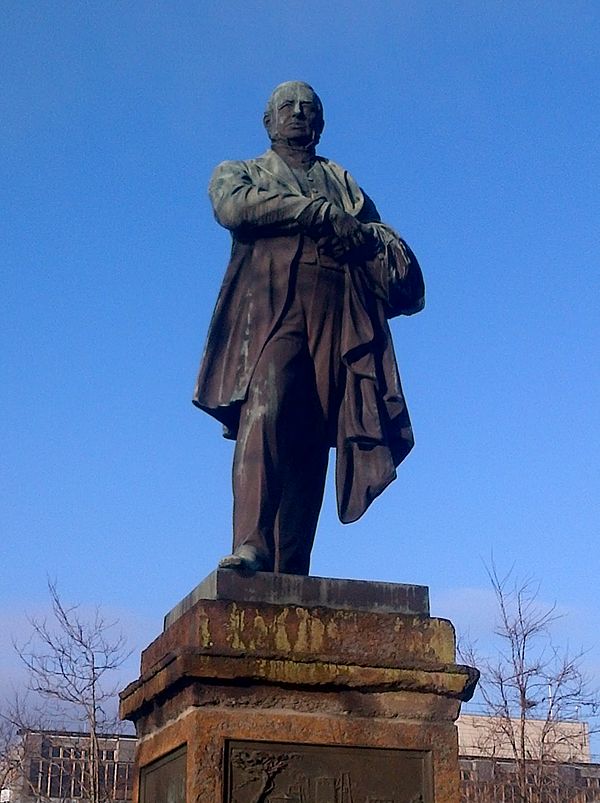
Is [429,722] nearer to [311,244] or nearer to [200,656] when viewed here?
[200,656]

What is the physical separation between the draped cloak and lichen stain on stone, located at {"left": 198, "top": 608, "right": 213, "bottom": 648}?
3.61 ft

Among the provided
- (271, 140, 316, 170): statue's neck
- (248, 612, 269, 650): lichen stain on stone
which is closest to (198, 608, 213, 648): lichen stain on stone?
(248, 612, 269, 650): lichen stain on stone

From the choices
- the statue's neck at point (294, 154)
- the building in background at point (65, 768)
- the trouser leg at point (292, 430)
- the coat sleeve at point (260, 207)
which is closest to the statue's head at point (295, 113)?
the statue's neck at point (294, 154)

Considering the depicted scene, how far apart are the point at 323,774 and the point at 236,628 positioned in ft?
2.24

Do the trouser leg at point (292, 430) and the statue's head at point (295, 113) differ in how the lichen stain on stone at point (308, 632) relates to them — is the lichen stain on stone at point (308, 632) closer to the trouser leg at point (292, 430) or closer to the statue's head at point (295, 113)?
the trouser leg at point (292, 430)

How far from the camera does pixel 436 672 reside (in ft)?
17.1

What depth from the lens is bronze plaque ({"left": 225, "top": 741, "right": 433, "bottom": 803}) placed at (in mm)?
4852

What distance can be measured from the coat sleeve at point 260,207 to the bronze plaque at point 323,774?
2.45m

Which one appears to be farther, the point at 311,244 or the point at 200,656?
the point at 311,244

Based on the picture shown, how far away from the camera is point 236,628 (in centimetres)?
502

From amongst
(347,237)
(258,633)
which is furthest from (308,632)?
(347,237)

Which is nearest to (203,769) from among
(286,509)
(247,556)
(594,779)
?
(247,556)

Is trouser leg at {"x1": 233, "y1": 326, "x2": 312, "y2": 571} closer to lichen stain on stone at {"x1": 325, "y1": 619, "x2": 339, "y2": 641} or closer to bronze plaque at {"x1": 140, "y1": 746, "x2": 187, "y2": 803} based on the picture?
lichen stain on stone at {"x1": 325, "y1": 619, "x2": 339, "y2": 641}

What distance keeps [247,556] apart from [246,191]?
1794mm
